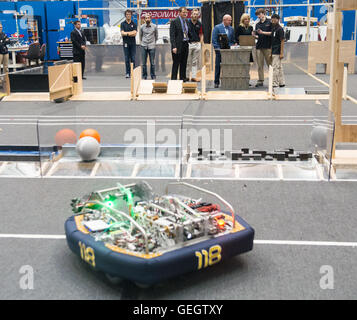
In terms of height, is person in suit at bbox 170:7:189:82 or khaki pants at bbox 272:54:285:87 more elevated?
person in suit at bbox 170:7:189:82

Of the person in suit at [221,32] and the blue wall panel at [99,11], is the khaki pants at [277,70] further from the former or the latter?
the blue wall panel at [99,11]

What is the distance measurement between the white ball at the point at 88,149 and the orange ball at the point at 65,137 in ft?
1.50

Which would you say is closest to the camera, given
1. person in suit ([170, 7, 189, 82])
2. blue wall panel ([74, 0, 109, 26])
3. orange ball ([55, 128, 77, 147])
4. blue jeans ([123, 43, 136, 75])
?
orange ball ([55, 128, 77, 147])

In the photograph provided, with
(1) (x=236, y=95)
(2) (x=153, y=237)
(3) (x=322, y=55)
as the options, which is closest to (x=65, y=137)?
(2) (x=153, y=237)

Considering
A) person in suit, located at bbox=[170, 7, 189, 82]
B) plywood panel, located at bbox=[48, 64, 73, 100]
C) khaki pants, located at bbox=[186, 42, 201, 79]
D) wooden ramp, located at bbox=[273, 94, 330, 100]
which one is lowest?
wooden ramp, located at bbox=[273, 94, 330, 100]

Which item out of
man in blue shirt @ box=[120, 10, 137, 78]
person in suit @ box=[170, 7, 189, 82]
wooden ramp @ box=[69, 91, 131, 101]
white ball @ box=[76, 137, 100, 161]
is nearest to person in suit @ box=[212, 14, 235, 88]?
person in suit @ box=[170, 7, 189, 82]

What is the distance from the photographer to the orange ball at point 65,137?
7.32 m

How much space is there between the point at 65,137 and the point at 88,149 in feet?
2.60

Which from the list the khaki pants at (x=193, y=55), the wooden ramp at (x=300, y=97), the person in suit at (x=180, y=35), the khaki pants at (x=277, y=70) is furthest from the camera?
the khaki pants at (x=193, y=55)

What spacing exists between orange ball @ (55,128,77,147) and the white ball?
456 mm

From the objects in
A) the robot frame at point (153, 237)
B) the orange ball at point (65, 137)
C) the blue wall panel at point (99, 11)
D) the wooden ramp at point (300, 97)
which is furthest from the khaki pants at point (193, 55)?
the blue wall panel at point (99, 11)

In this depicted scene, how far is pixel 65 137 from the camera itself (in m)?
7.49

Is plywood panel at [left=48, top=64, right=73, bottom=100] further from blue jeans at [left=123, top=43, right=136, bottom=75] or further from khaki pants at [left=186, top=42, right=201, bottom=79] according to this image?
blue jeans at [left=123, top=43, right=136, bottom=75]

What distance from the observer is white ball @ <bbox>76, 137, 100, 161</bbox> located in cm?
688
